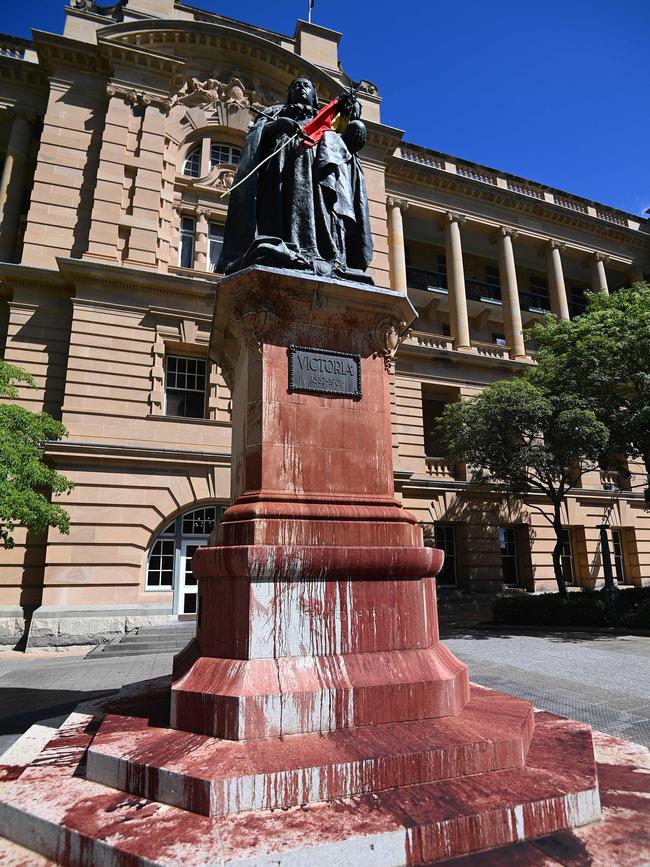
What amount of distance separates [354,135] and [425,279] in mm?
23136

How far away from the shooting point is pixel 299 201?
17.5 ft

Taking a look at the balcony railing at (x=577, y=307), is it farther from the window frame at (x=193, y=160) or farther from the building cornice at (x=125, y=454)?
the building cornice at (x=125, y=454)

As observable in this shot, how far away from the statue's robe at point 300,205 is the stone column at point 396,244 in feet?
62.8

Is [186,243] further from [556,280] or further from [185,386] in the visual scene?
[556,280]

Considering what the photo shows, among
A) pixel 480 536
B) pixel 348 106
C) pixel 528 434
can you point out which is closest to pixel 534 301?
pixel 480 536

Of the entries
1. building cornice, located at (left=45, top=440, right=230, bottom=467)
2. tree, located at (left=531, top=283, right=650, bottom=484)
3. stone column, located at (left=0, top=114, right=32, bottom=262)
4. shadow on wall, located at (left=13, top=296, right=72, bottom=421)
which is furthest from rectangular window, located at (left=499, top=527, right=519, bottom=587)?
stone column, located at (left=0, top=114, right=32, bottom=262)

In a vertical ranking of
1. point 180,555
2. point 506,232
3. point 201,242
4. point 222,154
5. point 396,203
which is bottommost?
Answer: point 180,555

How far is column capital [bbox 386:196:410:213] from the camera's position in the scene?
84.7 ft

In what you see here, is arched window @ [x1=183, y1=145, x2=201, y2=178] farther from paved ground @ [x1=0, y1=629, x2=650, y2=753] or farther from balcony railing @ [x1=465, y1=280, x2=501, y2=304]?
paved ground @ [x1=0, y1=629, x2=650, y2=753]

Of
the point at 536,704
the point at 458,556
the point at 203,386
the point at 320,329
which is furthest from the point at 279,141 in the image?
the point at 458,556

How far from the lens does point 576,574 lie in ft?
78.9

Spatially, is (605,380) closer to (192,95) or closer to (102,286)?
(102,286)

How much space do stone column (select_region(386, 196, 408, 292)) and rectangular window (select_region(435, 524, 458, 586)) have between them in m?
11.1

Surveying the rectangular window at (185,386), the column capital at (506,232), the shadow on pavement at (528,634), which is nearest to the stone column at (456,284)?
the column capital at (506,232)
